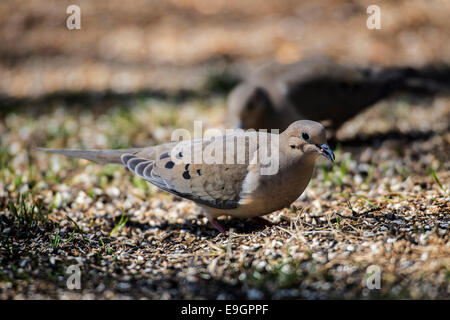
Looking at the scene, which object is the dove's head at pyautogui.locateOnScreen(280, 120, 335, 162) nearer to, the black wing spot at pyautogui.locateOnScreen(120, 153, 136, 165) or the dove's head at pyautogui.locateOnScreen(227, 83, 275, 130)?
the black wing spot at pyautogui.locateOnScreen(120, 153, 136, 165)

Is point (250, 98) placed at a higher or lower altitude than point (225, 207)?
higher

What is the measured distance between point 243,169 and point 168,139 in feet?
8.38

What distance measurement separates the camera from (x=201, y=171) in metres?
3.54

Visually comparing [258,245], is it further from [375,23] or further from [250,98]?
[375,23]

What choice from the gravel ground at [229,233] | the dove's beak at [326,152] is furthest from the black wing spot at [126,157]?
the dove's beak at [326,152]

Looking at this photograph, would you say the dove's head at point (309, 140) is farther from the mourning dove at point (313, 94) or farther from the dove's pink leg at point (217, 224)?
the mourning dove at point (313, 94)

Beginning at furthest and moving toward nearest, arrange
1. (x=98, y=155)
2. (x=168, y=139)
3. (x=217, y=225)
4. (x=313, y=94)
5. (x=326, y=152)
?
(x=168, y=139) < (x=313, y=94) < (x=98, y=155) < (x=217, y=225) < (x=326, y=152)

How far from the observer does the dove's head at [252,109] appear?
5.24 m

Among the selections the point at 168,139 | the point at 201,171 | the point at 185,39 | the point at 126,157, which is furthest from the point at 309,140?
the point at 185,39

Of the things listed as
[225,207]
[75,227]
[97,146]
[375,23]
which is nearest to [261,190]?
[225,207]

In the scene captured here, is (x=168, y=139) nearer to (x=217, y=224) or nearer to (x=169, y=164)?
(x=169, y=164)

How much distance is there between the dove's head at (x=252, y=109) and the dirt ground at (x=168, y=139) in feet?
2.62

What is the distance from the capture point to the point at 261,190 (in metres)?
3.28
